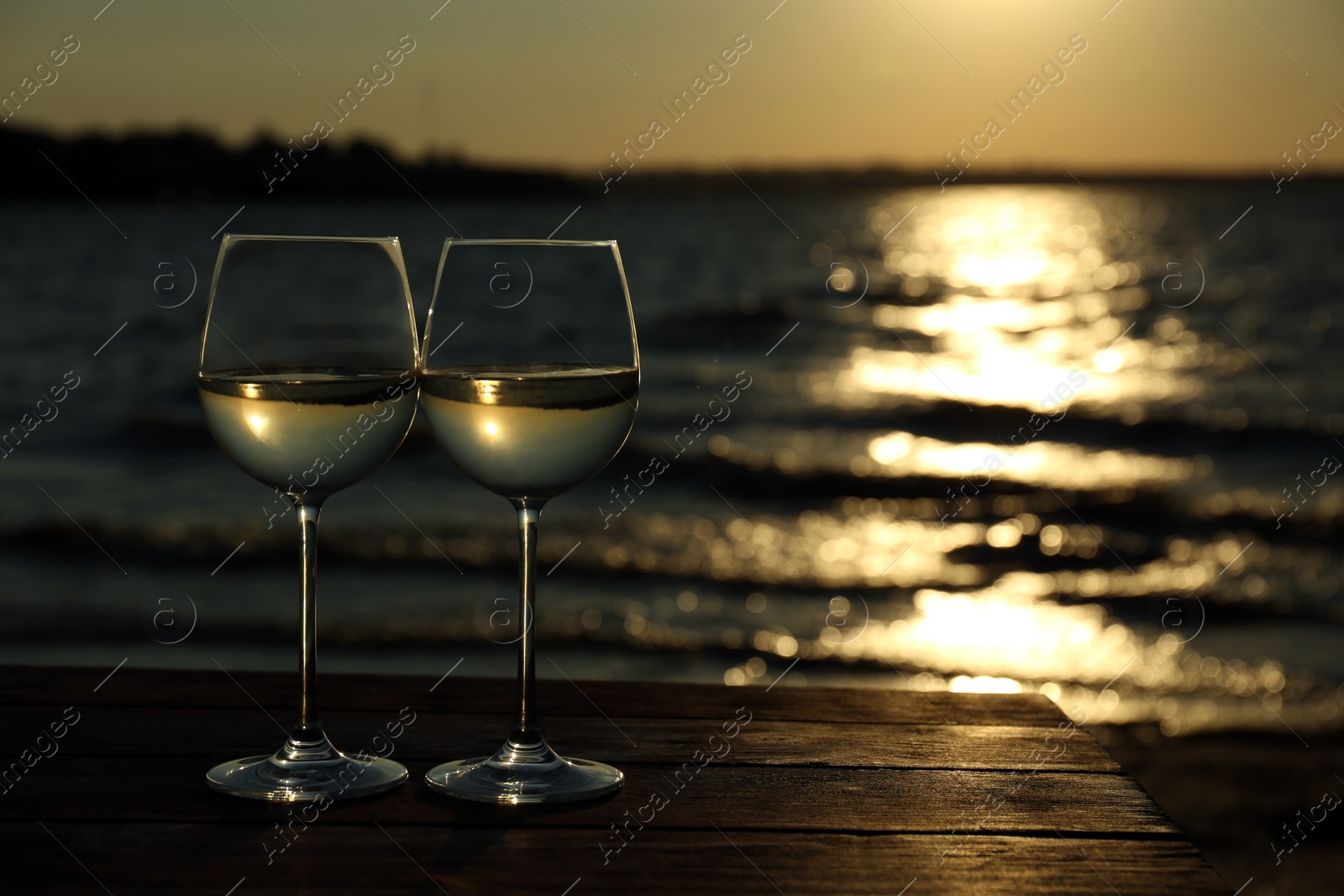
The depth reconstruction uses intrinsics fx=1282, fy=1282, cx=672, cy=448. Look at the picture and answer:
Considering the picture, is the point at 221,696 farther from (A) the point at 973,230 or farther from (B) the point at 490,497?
(A) the point at 973,230

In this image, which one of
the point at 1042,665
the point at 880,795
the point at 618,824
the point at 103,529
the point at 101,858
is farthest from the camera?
the point at 103,529

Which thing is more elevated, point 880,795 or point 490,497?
point 490,497

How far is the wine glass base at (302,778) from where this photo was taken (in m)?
1.41

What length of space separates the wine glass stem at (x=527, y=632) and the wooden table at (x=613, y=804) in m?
0.11

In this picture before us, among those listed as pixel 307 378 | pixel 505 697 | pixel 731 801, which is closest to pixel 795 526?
pixel 505 697

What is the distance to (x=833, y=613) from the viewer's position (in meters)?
8.28

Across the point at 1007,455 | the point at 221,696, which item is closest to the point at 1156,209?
the point at 1007,455

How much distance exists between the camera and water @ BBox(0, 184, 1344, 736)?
7.41 metres

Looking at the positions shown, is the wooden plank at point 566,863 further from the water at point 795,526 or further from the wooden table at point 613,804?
the water at point 795,526

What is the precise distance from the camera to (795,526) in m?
10.7

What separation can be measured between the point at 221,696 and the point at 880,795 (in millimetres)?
935

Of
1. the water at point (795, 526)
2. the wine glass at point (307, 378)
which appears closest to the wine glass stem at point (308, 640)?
the wine glass at point (307, 378)

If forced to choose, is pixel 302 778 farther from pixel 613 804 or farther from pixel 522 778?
pixel 613 804

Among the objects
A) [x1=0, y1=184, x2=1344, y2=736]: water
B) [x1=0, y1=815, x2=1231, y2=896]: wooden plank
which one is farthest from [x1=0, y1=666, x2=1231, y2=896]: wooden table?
[x1=0, y1=184, x2=1344, y2=736]: water
